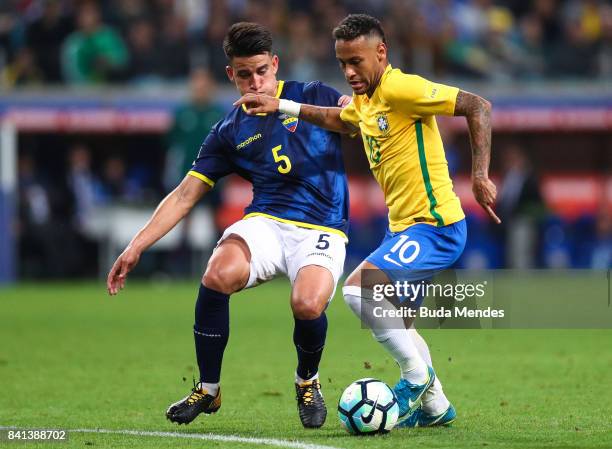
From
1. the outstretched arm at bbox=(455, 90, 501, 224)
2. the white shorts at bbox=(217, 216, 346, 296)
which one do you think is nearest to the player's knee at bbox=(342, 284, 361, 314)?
the white shorts at bbox=(217, 216, 346, 296)

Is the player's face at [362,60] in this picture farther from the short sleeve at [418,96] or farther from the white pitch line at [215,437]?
the white pitch line at [215,437]

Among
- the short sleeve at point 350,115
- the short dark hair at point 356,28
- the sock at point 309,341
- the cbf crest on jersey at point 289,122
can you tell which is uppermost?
the short dark hair at point 356,28

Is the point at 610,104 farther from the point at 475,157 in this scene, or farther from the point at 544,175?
the point at 475,157

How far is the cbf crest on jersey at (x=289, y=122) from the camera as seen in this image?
733 cm

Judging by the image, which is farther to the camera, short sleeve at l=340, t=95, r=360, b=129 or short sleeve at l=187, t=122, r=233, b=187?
short sleeve at l=187, t=122, r=233, b=187

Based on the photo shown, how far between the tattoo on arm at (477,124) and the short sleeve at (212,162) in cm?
154

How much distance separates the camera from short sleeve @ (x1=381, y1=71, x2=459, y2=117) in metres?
6.53

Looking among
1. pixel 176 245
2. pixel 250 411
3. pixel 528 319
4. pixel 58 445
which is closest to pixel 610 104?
pixel 176 245

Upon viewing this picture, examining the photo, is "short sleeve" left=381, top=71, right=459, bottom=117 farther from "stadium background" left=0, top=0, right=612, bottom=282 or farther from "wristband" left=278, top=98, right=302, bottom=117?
"stadium background" left=0, top=0, right=612, bottom=282

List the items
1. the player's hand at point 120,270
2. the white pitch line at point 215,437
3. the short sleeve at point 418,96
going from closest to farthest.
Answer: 1. the white pitch line at point 215,437
2. the short sleeve at point 418,96
3. the player's hand at point 120,270

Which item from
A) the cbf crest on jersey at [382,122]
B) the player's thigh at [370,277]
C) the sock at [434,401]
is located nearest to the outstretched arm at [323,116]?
the cbf crest on jersey at [382,122]

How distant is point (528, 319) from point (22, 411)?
6.29 meters

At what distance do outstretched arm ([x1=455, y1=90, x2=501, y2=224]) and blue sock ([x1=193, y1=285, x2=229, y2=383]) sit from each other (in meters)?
1.52

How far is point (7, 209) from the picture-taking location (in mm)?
17828
